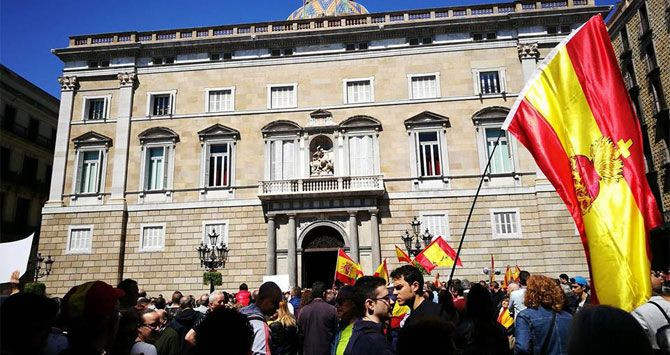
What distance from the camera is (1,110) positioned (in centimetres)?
3052

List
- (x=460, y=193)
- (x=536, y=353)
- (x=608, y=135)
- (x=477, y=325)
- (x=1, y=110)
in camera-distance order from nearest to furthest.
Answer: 1. (x=477, y=325)
2. (x=536, y=353)
3. (x=608, y=135)
4. (x=460, y=193)
5. (x=1, y=110)

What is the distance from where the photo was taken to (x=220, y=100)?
25.0 meters

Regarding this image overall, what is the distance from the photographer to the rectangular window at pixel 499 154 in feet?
74.0

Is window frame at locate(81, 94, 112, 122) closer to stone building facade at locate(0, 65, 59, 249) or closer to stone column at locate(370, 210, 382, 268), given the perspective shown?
stone building facade at locate(0, 65, 59, 249)

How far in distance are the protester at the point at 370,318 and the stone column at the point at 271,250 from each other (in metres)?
18.1

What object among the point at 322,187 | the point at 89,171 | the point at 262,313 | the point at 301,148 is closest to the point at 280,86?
the point at 301,148

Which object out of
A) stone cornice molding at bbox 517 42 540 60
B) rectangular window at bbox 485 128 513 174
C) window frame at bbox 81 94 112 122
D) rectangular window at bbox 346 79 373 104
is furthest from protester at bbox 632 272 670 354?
window frame at bbox 81 94 112 122

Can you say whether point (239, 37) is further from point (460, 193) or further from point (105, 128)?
point (460, 193)

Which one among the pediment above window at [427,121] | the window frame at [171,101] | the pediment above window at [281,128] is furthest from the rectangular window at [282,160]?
the pediment above window at [427,121]

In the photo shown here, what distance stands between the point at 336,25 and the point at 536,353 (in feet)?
76.0

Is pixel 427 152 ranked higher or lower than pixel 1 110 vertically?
lower

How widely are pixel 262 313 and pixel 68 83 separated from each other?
2590 cm

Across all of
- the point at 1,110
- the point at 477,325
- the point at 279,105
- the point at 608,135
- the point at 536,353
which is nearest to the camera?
the point at 477,325

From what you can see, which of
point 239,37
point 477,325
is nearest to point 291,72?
point 239,37
